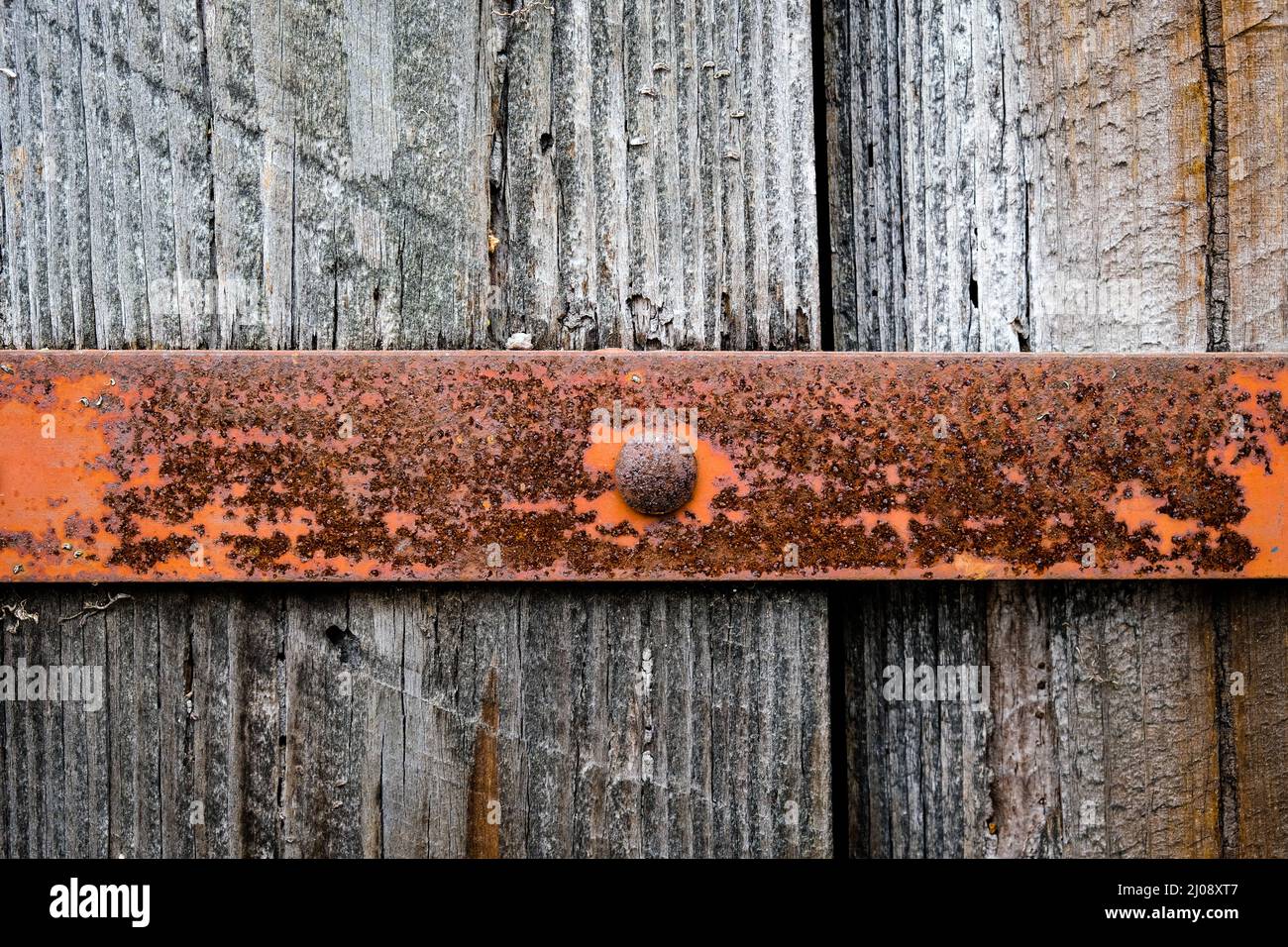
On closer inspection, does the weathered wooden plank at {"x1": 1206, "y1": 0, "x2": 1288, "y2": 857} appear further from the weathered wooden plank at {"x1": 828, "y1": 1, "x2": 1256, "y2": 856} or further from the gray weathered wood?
the gray weathered wood

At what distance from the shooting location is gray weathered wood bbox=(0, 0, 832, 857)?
64 cm

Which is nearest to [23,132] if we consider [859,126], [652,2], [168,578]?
[168,578]

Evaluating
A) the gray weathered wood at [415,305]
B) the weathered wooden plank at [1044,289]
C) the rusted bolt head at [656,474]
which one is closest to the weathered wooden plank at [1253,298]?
the weathered wooden plank at [1044,289]

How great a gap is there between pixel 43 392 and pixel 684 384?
0.47m

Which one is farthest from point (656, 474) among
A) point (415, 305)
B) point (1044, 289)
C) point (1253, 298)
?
point (1253, 298)

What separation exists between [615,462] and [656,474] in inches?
1.4

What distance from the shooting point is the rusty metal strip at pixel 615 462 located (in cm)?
59

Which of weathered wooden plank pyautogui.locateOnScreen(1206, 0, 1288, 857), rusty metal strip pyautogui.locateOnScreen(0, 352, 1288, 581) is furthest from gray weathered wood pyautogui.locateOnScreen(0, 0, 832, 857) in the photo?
weathered wooden plank pyautogui.locateOnScreen(1206, 0, 1288, 857)

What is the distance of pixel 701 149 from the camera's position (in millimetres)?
653

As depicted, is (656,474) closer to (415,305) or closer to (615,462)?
(615,462)

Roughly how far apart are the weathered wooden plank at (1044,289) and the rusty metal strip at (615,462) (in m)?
0.09

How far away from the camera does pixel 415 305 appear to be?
647 millimetres

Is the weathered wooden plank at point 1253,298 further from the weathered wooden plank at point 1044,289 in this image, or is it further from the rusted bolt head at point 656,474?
the rusted bolt head at point 656,474

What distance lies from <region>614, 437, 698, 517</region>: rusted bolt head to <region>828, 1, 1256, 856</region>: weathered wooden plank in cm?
20
